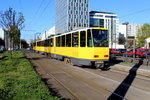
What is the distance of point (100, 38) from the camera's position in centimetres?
1373

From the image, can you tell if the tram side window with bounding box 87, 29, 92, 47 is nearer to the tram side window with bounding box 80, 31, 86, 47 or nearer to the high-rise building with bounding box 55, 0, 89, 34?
the tram side window with bounding box 80, 31, 86, 47

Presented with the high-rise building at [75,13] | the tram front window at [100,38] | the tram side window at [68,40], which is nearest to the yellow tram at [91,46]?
the tram front window at [100,38]

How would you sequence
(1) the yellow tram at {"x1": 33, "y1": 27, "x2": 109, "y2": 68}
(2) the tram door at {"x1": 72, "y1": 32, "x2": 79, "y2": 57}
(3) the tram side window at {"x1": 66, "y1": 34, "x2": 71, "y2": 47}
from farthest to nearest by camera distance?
(3) the tram side window at {"x1": 66, "y1": 34, "x2": 71, "y2": 47} < (2) the tram door at {"x1": 72, "y1": 32, "x2": 79, "y2": 57} < (1) the yellow tram at {"x1": 33, "y1": 27, "x2": 109, "y2": 68}

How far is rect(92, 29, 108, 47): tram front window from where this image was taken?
532 inches

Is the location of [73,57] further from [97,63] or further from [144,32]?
[144,32]

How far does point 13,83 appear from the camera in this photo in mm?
8156

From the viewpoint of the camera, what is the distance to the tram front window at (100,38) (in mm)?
13513

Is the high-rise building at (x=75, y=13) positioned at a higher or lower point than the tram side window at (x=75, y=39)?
higher

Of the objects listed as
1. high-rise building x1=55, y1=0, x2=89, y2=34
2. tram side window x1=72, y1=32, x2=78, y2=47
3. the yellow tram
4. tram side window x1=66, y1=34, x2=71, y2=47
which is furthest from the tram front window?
high-rise building x1=55, y1=0, x2=89, y2=34

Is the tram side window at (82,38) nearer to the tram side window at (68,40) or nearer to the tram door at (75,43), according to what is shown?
the tram door at (75,43)

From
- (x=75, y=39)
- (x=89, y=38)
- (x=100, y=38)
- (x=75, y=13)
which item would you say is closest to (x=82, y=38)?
(x=89, y=38)

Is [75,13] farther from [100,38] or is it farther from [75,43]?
[100,38]

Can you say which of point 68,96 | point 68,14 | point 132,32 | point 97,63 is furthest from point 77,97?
point 132,32

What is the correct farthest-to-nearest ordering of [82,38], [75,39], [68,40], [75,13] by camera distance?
[75,13], [68,40], [75,39], [82,38]
